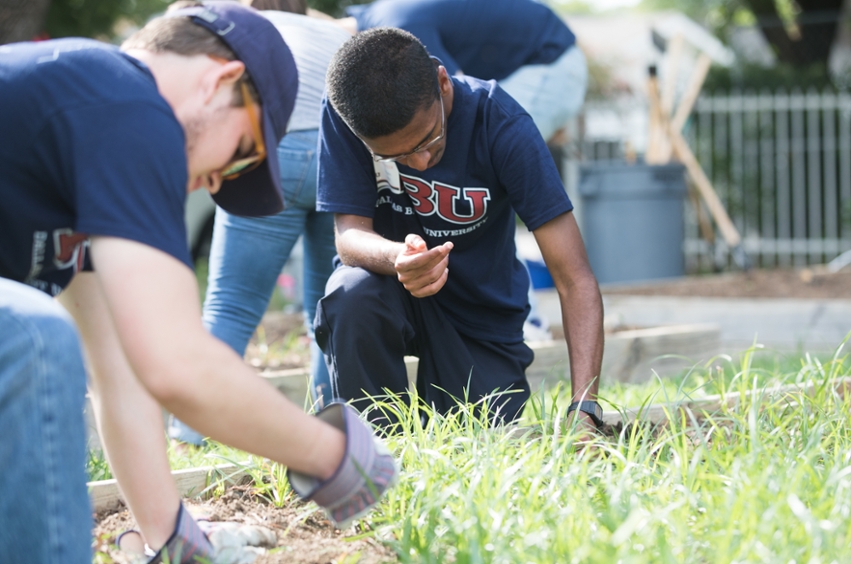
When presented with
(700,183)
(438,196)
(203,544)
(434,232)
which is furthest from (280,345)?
(700,183)

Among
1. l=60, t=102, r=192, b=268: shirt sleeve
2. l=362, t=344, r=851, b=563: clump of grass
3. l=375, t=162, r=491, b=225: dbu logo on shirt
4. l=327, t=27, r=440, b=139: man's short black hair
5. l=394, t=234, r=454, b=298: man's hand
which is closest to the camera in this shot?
l=60, t=102, r=192, b=268: shirt sleeve

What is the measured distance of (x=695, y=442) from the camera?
2242mm

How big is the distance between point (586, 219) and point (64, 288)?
6.38 meters

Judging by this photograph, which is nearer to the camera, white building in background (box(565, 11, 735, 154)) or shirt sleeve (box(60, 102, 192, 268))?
shirt sleeve (box(60, 102, 192, 268))

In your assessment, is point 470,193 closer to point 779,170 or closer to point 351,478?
point 351,478

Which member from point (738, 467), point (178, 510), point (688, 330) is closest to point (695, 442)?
point (738, 467)

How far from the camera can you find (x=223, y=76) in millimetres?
1521

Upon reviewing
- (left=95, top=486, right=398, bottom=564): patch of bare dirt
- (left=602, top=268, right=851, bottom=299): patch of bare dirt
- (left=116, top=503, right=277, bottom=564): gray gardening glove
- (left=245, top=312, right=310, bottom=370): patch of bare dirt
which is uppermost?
(left=116, top=503, right=277, bottom=564): gray gardening glove

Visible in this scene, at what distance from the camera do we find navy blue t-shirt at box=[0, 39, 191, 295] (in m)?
1.35

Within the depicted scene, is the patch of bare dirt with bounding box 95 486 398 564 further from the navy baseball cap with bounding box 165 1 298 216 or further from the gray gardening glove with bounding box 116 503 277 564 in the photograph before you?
the navy baseball cap with bounding box 165 1 298 216

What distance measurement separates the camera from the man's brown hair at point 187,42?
1.53m

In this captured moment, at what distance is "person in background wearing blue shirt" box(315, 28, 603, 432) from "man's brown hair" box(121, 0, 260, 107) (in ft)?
2.56

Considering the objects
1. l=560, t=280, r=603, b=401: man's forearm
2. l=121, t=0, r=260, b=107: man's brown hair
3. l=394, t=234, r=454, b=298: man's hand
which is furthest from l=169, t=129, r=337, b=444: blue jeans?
l=121, t=0, r=260, b=107: man's brown hair

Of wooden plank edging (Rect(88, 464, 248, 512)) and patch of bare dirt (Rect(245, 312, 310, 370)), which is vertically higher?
wooden plank edging (Rect(88, 464, 248, 512))
